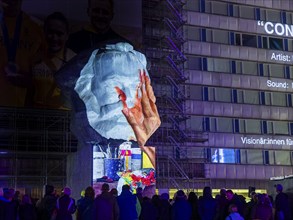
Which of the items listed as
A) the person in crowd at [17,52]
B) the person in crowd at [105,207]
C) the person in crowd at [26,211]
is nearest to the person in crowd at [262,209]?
the person in crowd at [105,207]

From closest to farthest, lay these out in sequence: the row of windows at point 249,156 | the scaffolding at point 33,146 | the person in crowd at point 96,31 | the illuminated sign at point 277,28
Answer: the scaffolding at point 33,146
the person in crowd at point 96,31
the row of windows at point 249,156
the illuminated sign at point 277,28

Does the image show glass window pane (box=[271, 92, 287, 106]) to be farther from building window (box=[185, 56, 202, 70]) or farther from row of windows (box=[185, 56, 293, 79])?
building window (box=[185, 56, 202, 70])

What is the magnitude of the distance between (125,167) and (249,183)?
16189mm

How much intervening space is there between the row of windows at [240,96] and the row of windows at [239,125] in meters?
1.44

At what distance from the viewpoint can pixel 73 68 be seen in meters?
31.3

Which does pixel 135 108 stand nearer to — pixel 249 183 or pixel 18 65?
pixel 18 65

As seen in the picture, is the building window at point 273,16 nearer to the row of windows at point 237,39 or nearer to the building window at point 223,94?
the row of windows at point 237,39

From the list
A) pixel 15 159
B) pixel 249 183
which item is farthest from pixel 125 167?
pixel 249 183

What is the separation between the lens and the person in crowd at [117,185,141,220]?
12.8 metres

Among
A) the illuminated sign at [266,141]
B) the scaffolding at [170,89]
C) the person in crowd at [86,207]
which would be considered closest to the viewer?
the person in crowd at [86,207]

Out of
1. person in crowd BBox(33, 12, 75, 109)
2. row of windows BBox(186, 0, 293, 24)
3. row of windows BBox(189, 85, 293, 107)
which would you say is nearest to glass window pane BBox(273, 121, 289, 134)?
row of windows BBox(189, 85, 293, 107)

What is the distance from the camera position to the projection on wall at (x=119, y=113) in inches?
1147

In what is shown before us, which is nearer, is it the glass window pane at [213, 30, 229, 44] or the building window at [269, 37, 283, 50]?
the glass window pane at [213, 30, 229, 44]

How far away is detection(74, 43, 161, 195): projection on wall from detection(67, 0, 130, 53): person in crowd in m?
0.82
